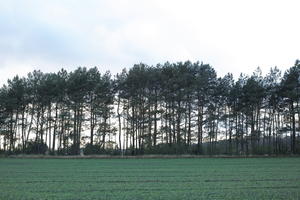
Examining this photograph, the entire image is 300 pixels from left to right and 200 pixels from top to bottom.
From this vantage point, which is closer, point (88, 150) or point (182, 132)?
point (88, 150)

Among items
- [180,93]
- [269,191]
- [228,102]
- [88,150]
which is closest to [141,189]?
[269,191]

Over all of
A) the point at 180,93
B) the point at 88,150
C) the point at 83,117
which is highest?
the point at 180,93

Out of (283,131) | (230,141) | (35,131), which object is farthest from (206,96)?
(35,131)

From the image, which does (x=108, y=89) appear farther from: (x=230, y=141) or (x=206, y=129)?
(x=230, y=141)

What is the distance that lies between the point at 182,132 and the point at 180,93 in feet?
17.6

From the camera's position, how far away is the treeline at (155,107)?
164 feet

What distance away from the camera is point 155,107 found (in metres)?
51.0

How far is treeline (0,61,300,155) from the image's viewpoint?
164 ft

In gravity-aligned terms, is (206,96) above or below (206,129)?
above

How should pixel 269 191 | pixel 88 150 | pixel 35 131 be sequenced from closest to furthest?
pixel 269 191
pixel 88 150
pixel 35 131

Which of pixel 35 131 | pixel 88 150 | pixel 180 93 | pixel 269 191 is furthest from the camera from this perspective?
pixel 35 131

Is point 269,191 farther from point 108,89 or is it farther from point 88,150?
point 108,89

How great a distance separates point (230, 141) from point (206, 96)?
24.1ft

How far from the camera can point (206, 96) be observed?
168 feet
